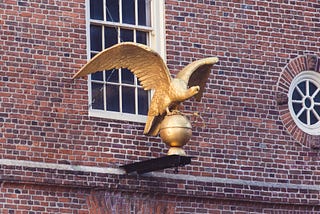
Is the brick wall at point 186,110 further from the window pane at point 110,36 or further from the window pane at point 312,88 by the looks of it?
the window pane at point 110,36

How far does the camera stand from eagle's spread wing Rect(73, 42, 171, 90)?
2358cm

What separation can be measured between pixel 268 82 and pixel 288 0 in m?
1.36

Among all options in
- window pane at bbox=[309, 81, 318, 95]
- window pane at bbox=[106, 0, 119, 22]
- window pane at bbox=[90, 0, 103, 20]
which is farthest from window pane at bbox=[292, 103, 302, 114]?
window pane at bbox=[90, 0, 103, 20]

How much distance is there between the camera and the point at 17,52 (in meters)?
23.7

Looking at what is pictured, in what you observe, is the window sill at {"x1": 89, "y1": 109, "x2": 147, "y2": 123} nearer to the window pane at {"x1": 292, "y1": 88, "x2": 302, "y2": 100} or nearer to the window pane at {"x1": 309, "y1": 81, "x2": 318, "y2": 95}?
the window pane at {"x1": 292, "y1": 88, "x2": 302, "y2": 100}

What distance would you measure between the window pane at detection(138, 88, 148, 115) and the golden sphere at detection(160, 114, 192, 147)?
1038mm

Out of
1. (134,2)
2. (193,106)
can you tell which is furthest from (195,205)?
(134,2)

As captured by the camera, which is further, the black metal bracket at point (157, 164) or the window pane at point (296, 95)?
the window pane at point (296, 95)

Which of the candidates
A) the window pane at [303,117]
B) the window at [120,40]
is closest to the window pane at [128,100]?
the window at [120,40]

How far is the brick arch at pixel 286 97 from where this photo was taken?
84.7 feet

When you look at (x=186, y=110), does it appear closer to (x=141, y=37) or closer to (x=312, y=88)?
(x=141, y=37)

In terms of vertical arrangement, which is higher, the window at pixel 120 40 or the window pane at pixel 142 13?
the window pane at pixel 142 13

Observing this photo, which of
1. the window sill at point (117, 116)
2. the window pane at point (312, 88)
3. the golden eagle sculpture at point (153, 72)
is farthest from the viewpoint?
the window pane at point (312, 88)

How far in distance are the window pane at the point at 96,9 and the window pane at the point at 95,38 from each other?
15 cm
